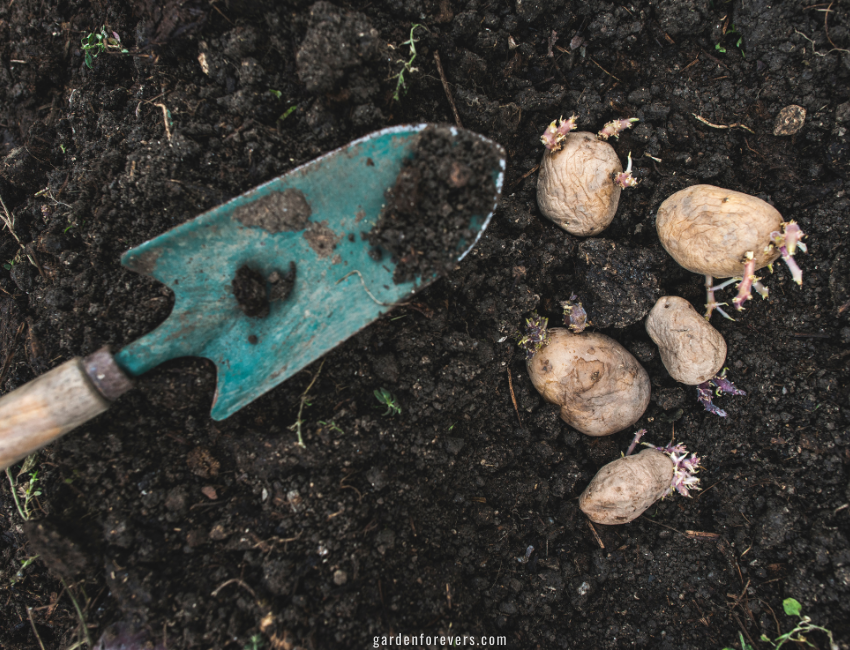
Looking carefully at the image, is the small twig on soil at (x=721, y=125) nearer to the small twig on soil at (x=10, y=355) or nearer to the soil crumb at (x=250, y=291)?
the soil crumb at (x=250, y=291)

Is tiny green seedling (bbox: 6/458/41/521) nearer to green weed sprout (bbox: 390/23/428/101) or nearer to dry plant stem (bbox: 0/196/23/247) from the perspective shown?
dry plant stem (bbox: 0/196/23/247)

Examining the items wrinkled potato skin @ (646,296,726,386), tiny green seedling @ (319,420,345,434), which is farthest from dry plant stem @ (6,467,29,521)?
wrinkled potato skin @ (646,296,726,386)

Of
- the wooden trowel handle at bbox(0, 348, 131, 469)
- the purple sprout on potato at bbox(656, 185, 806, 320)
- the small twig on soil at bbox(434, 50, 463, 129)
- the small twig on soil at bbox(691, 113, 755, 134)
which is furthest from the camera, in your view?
the small twig on soil at bbox(691, 113, 755, 134)

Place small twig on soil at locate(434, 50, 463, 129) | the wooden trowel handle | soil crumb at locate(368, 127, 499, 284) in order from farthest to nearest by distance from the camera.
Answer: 1. small twig on soil at locate(434, 50, 463, 129)
2. soil crumb at locate(368, 127, 499, 284)
3. the wooden trowel handle

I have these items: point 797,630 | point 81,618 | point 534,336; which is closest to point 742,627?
point 797,630

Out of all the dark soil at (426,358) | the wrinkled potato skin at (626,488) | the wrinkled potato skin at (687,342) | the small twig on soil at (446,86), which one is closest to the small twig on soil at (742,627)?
the dark soil at (426,358)

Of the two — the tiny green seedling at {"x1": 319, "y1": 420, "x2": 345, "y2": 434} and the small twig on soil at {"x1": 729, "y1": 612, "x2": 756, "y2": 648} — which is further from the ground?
the tiny green seedling at {"x1": 319, "y1": 420, "x2": 345, "y2": 434}

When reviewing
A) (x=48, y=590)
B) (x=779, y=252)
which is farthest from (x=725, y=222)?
(x=48, y=590)
